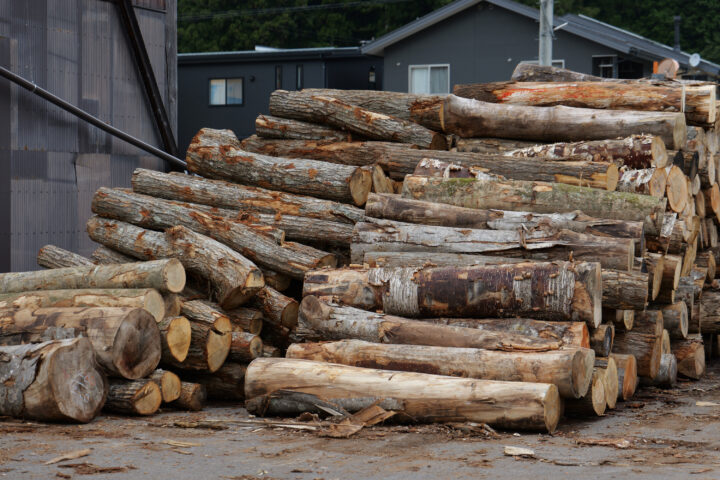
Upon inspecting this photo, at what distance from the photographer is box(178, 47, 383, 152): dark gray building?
3294 centimetres

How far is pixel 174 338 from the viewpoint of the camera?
9.79 m

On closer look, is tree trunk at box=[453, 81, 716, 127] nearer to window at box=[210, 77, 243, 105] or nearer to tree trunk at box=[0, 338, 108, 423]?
tree trunk at box=[0, 338, 108, 423]

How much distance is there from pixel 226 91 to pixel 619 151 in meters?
24.4

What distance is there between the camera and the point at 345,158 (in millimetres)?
12953

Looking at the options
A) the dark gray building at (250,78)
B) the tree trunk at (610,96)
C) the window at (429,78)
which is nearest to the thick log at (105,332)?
the tree trunk at (610,96)

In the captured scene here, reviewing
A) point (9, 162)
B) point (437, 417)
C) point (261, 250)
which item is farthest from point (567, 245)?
point (9, 162)

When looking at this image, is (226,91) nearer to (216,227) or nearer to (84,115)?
(84,115)

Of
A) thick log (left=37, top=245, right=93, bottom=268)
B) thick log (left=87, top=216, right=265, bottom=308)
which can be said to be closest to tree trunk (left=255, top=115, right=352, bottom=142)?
thick log (left=87, top=216, right=265, bottom=308)

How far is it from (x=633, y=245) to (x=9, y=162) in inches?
406

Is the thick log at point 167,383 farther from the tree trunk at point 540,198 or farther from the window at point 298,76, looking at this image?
the window at point 298,76

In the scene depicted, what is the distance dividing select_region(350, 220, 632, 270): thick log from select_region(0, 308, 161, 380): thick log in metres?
2.53

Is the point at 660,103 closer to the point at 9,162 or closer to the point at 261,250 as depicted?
the point at 261,250

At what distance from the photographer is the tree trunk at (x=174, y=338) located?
31.9ft

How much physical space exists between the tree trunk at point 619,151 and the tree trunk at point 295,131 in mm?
2849
